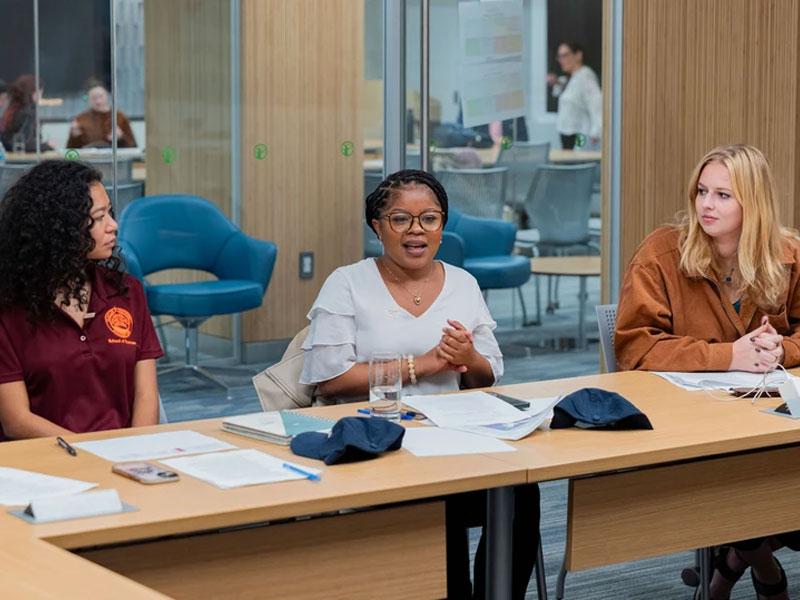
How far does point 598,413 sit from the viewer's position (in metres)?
2.91

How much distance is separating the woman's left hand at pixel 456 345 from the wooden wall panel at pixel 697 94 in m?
2.37

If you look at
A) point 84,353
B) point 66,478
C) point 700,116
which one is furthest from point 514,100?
point 66,478

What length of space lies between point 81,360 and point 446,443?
1010 millimetres

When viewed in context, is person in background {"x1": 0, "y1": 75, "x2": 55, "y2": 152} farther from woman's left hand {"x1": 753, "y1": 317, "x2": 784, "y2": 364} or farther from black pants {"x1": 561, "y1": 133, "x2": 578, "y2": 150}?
Result: woman's left hand {"x1": 753, "y1": 317, "x2": 784, "y2": 364}

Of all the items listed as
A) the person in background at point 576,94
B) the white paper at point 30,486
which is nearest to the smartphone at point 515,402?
the white paper at point 30,486

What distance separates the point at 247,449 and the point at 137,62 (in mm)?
3476

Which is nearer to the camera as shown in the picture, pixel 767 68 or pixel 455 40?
pixel 767 68

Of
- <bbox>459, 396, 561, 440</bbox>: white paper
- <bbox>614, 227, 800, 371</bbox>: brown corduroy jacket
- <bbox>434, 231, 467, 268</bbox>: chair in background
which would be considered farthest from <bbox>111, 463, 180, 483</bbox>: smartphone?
<bbox>434, 231, 467, 268</bbox>: chair in background

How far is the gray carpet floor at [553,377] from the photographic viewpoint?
3.97 meters

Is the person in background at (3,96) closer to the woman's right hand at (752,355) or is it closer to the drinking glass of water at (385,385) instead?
the drinking glass of water at (385,385)

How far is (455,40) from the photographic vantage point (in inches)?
249

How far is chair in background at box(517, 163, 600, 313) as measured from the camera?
22.4 feet

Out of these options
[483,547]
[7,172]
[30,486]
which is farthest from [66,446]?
[7,172]

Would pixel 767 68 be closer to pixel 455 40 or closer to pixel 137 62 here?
pixel 455 40
